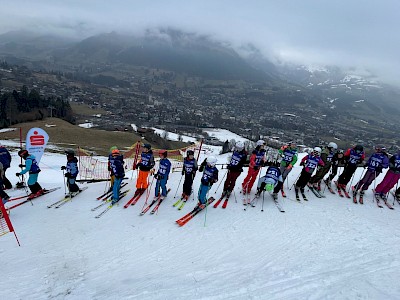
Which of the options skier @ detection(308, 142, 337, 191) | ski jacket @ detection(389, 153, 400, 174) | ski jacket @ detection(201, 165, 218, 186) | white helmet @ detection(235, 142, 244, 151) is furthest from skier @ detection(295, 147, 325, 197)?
ski jacket @ detection(201, 165, 218, 186)

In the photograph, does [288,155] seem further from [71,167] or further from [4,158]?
[4,158]

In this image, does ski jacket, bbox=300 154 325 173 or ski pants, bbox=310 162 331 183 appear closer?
ski jacket, bbox=300 154 325 173

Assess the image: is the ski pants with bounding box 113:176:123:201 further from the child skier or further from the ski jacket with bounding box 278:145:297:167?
the child skier

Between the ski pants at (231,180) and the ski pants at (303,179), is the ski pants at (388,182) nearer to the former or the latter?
the ski pants at (303,179)

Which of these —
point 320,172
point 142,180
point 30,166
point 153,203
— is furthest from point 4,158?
point 320,172

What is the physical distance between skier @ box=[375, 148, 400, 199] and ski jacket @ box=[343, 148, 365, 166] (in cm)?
118

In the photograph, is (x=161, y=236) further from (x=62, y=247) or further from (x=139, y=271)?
(x=62, y=247)

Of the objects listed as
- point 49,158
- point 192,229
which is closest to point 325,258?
point 192,229

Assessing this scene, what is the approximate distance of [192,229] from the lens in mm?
9578

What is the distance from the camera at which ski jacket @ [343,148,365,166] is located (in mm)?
13469

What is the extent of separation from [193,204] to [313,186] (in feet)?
21.0

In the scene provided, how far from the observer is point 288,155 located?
1330 centimetres

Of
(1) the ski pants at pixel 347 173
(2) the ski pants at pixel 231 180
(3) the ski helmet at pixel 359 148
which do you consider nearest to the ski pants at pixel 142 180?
(2) the ski pants at pixel 231 180

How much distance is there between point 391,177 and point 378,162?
959mm
